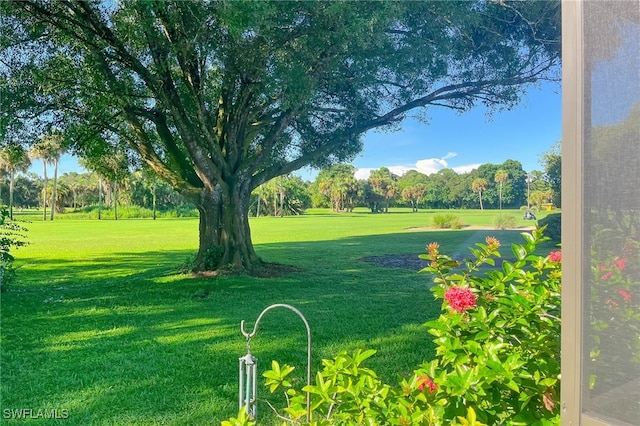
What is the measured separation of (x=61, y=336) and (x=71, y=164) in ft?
5.90

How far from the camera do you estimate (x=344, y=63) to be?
3.04 m

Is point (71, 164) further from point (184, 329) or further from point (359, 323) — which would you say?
point (359, 323)

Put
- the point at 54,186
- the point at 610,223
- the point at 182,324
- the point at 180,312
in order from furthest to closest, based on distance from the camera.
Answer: the point at 54,186 → the point at 180,312 → the point at 182,324 → the point at 610,223

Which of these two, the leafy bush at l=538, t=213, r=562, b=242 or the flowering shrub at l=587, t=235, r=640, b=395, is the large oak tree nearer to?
the leafy bush at l=538, t=213, r=562, b=242

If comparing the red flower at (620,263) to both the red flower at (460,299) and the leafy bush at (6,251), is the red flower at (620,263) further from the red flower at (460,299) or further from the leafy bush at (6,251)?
the leafy bush at (6,251)

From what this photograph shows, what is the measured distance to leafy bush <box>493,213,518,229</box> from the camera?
336 cm

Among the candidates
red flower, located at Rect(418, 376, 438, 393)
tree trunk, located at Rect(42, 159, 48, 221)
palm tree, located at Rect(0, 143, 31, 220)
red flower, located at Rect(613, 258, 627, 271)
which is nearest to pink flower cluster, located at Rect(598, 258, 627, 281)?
red flower, located at Rect(613, 258, 627, 271)

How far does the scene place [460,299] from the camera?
2.25ft

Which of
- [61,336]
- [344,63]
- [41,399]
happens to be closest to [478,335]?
[41,399]

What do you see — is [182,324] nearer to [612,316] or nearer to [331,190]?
[331,190]

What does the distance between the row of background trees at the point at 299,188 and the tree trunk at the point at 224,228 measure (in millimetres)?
438

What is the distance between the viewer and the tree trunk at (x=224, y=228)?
3467mm

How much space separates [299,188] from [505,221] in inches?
67.5

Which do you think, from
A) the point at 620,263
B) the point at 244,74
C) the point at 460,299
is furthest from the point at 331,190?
the point at 620,263
